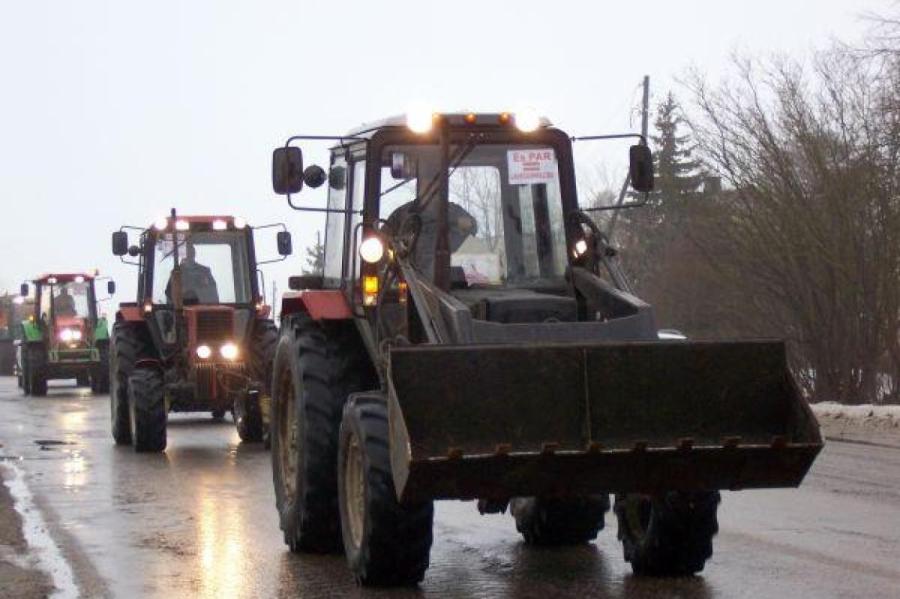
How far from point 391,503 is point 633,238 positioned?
46349 mm

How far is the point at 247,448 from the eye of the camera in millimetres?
18922

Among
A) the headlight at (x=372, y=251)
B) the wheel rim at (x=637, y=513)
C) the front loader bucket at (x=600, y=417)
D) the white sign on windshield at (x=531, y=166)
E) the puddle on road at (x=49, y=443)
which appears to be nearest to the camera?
the front loader bucket at (x=600, y=417)

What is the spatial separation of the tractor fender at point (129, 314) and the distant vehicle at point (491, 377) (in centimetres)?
958

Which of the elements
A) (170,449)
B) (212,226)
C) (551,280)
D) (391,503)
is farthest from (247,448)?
(391,503)

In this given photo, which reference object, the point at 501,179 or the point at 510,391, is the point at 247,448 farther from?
the point at 510,391

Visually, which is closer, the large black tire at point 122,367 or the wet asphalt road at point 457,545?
the wet asphalt road at point 457,545

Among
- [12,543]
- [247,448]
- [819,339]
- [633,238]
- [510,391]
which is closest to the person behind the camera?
[510,391]

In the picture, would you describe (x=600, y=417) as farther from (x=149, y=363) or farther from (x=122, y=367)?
(x=122, y=367)

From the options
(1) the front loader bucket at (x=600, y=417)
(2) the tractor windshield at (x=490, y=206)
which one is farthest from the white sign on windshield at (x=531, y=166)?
(1) the front loader bucket at (x=600, y=417)

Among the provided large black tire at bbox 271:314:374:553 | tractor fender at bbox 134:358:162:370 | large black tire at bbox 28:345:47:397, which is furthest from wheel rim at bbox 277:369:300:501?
large black tire at bbox 28:345:47:397

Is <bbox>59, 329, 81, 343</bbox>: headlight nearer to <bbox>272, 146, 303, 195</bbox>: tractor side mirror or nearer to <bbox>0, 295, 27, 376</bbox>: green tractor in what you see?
<bbox>0, 295, 27, 376</bbox>: green tractor

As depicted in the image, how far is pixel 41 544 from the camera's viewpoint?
10.7 meters

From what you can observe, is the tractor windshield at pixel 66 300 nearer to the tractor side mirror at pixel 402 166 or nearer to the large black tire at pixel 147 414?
the large black tire at pixel 147 414

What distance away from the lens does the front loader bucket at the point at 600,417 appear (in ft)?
26.1
